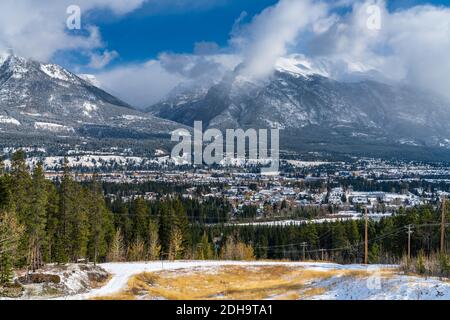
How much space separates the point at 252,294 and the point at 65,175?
→ 29583mm

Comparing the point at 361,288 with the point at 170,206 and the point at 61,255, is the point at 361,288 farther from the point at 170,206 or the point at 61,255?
the point at 170,206

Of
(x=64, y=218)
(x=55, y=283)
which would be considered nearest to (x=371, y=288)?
(x=55, y=283)

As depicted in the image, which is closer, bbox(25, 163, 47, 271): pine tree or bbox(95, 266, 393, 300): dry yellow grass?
bbox(95, 266, 393, 300): dry yellow grass

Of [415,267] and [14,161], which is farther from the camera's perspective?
[14,161]

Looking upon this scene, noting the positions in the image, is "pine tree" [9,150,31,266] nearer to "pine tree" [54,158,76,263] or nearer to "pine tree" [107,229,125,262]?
"pine tree" [54,158,76,263]

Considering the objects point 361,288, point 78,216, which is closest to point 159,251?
point 78,216

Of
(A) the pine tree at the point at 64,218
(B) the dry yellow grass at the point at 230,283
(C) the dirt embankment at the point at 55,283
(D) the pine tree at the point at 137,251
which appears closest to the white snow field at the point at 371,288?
(B) the dry yellow grass at the point at 230,283

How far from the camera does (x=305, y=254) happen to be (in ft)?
294

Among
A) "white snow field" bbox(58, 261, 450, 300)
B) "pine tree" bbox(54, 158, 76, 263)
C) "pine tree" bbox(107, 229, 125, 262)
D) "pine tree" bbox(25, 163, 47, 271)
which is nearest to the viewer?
"white snow field" bbox(58, 261, 450, 300)

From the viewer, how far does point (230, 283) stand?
41.0 meters

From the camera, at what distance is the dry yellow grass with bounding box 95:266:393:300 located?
3344 cm

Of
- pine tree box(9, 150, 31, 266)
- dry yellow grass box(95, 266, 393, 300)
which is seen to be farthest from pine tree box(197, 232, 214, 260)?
pine tree box(9, 150, 31, 266)

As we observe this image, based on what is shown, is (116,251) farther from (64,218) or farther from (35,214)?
(35,214)
